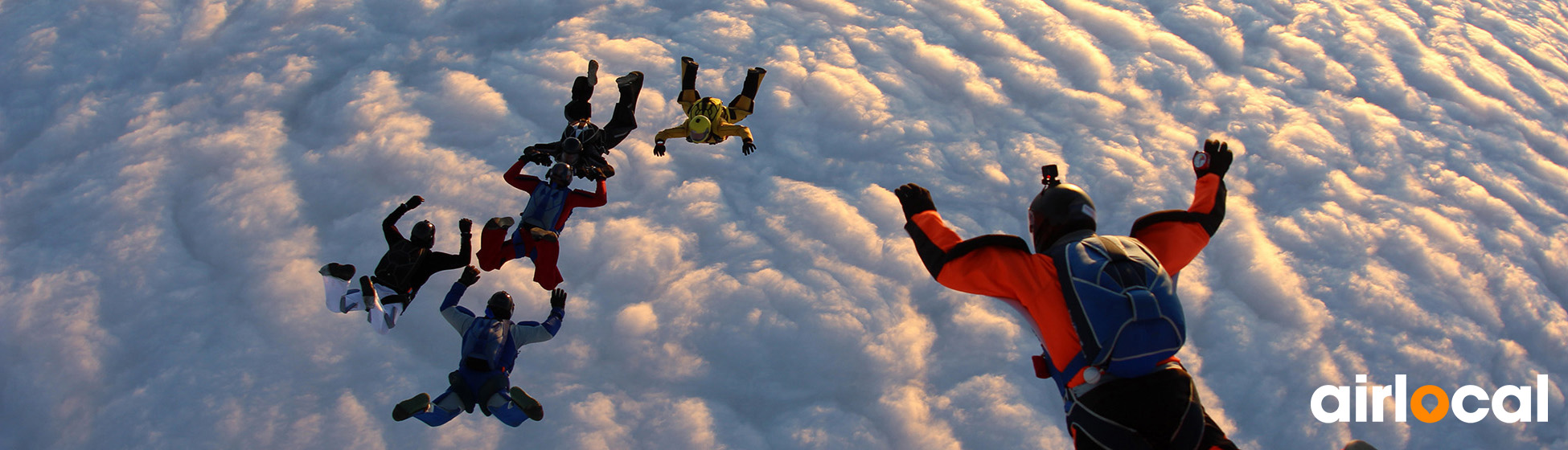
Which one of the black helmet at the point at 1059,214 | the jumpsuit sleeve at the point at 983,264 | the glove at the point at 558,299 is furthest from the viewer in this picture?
the glove at the point at 558,299

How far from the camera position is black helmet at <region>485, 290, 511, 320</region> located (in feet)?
18.1

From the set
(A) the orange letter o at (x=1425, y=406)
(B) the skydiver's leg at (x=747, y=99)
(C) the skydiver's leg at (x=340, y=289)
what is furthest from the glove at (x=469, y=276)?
(A) the orange letter o at (x=1425, y=406)

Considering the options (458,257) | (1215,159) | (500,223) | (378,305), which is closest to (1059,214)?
(1215,159)

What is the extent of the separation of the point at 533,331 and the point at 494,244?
0.81 m

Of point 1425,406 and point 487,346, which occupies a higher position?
point 487,346

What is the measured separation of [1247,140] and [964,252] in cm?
637

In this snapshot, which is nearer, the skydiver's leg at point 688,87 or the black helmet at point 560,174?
the black helmet at point 560,174

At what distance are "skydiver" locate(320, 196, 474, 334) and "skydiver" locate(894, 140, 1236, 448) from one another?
3.77 m

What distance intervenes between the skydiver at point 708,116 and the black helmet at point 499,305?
1619mm

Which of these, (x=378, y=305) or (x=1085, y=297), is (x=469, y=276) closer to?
(x=378, y=305)

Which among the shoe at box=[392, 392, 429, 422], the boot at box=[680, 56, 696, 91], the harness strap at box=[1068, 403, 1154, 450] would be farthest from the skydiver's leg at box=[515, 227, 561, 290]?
the harness strap at box=[1068, 403, 1154, 450]

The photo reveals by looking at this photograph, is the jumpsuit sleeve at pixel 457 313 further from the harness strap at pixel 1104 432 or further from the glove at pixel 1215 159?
the glove at pixel 1215 159

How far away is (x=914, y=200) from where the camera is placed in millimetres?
3861

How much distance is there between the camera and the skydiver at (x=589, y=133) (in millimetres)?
6020
